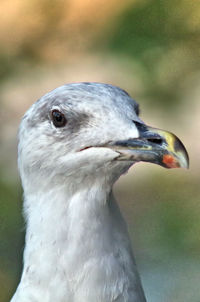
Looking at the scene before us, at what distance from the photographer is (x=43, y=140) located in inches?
58.9

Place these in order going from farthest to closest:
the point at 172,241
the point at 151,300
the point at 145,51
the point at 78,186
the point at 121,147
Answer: the point at 145,51
the point at 172,241
the point at 151,300
the point at 78,186
the point at 121,147

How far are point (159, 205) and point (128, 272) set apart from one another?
208 cm

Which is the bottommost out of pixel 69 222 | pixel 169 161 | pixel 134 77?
pixel 134 77

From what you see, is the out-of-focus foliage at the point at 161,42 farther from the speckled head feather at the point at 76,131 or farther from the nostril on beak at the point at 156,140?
the nostril on beak at the point at 156,140

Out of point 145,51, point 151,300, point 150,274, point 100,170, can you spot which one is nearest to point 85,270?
point 100,170

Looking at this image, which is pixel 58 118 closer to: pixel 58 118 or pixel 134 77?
pixel 58 118

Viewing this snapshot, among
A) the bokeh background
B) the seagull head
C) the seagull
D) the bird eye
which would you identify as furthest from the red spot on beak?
the bokeh background

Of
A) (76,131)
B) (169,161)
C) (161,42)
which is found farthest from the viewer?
(161,42)

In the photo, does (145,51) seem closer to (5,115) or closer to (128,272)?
(5,115)

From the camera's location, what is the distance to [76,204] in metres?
1.47

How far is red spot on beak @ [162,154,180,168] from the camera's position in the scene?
51.7 inches

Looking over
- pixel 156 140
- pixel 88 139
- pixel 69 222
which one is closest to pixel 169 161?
pixel 156 140

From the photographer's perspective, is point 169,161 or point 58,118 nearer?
point 169,161

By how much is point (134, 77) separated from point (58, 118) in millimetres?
2344
